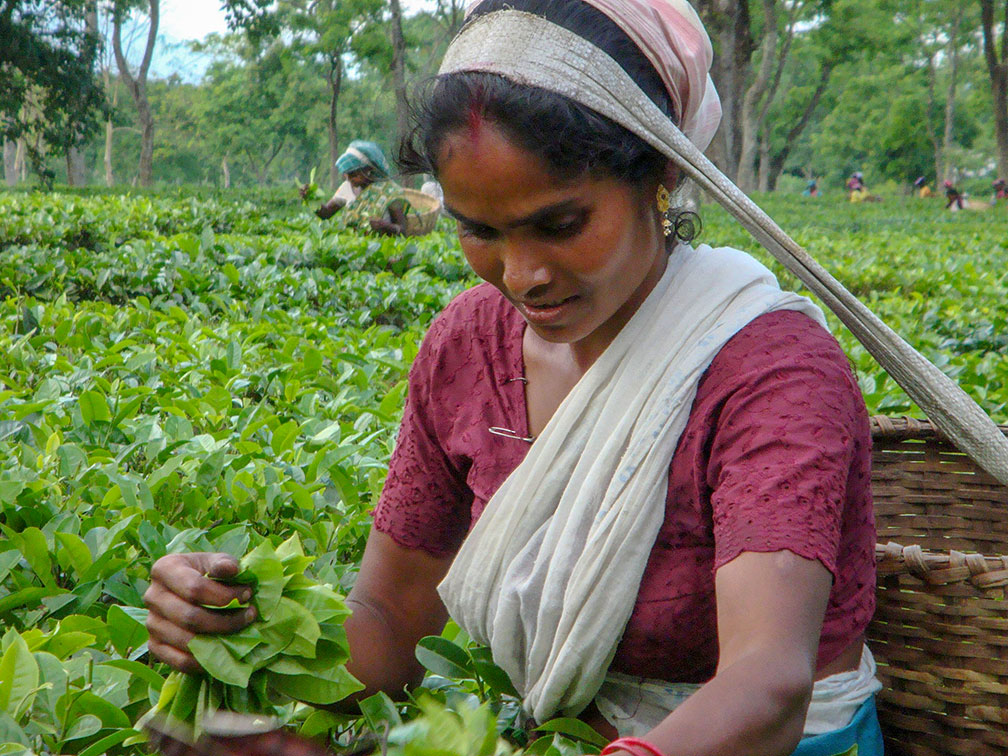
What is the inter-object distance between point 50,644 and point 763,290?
1078 millimetres

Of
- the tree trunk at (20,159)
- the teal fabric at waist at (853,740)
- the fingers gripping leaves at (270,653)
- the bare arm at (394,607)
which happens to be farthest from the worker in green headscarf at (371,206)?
the tree trunk at (20,159)

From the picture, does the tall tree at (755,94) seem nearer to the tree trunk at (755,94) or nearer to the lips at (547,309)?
the tree trunk at (755,94)

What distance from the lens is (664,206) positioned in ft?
4.74

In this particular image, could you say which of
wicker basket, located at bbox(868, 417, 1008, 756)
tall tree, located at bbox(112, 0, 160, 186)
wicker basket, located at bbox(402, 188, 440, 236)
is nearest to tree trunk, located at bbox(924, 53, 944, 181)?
tall tree, located at bbox(112, 0, 160, 186)

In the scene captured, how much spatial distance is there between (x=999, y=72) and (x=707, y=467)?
18718mm

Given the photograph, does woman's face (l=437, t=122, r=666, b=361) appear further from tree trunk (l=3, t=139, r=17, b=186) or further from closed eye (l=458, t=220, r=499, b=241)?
tree trunk (l=3, t=139, r=17, b=186)

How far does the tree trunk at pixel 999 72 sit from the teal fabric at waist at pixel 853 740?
17.7 metres

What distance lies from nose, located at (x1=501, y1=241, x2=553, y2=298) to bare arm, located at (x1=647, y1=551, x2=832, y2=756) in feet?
1.39

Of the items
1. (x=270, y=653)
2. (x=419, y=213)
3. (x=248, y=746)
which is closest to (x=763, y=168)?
(x=419, y=213)

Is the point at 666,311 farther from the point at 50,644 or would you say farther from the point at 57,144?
the point at 57,144

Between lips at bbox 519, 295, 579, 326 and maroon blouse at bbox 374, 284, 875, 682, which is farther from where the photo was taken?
lips at bbox 519, 295, 579, 326

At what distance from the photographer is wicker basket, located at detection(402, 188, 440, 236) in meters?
7.44

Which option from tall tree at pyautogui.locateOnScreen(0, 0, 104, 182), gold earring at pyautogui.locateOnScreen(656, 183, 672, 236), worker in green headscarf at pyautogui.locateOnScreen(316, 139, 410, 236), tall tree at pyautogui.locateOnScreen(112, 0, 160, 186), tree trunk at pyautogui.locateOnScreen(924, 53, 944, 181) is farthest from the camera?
tree trunk at pyautogui.locateOnScreen(924, 53, 944, 181)

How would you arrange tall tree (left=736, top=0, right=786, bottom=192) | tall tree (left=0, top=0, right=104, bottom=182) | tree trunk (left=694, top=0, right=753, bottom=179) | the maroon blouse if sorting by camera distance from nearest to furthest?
the maroon blouse → tree trunk (left=694, top=0, right=753, bottom=179) → tall tree (left=0, top=0, right=104, bottom=182) → tall tree (left=736, top=0, right=786, bottom=192)
